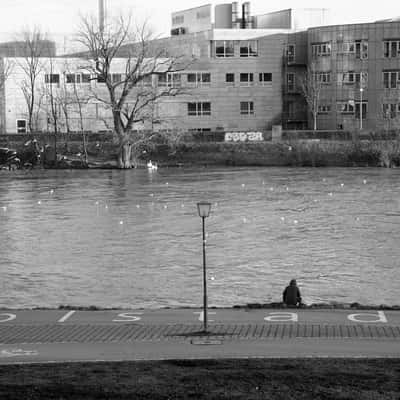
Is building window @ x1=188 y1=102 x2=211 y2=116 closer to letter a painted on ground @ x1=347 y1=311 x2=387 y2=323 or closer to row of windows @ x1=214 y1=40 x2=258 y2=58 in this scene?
row of windows @ x1=214 y1=40 x2=258 y2=58

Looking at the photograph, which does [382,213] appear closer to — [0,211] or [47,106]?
[0,211]

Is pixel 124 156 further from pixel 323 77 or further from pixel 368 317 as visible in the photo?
pixel 368 317

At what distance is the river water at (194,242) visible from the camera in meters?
33.2

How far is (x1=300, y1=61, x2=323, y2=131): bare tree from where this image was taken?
112 meters

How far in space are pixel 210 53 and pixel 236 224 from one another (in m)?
69.2

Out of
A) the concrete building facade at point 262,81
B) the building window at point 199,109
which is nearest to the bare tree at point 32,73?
the concrete building facade at point 262,81

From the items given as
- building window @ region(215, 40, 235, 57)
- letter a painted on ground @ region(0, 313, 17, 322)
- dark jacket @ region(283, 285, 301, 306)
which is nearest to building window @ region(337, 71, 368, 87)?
building window @ region(215, 40, 235, 57)

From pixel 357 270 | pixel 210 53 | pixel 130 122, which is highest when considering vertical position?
pixel 210 53

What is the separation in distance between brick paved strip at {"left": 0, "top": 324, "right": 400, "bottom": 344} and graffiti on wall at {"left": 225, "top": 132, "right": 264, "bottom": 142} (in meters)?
81.3

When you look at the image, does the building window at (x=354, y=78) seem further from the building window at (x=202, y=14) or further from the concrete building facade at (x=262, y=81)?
the building window at (x=202, y=14)

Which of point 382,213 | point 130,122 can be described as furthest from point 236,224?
point 130,122

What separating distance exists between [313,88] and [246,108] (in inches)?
396

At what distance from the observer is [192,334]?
23859 mm

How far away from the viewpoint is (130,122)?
99625 millimetres
